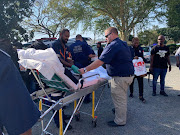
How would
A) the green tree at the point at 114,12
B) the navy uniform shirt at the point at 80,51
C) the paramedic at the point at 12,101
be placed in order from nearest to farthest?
the paramedic at the point at 12,101
the navy uniform shirt at the point at 80,51
the green tree at the point at 114,12

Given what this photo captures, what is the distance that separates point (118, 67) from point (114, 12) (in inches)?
525

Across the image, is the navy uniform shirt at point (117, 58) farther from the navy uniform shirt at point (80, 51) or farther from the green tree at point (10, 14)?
the green tree at point (10, 14)

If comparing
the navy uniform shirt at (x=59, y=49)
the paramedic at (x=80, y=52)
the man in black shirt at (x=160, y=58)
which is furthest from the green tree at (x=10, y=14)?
the man in black shirt at (x=160, y=58)

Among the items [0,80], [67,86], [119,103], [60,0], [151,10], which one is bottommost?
[119,103]

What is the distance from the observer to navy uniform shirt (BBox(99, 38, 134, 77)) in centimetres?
305

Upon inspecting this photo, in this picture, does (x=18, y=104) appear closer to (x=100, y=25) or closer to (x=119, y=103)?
(x=119, y=103)

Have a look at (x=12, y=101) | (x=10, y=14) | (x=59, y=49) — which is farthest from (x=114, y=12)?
(x=12, y=101)

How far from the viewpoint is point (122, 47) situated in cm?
315

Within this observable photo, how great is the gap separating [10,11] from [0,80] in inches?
304

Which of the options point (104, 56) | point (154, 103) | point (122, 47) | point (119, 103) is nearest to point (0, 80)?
point (104, 56)

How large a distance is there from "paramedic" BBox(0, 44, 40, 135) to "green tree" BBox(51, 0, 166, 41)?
14266mm

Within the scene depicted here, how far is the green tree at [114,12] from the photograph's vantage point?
14703 millimetres

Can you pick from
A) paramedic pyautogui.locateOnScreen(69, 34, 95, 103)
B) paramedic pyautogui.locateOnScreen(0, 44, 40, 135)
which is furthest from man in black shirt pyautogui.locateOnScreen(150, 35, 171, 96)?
paramedic pyautogui.locateOnScreen(0, 44, 40, 135)

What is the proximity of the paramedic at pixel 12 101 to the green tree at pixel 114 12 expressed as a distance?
1427 centimetres
